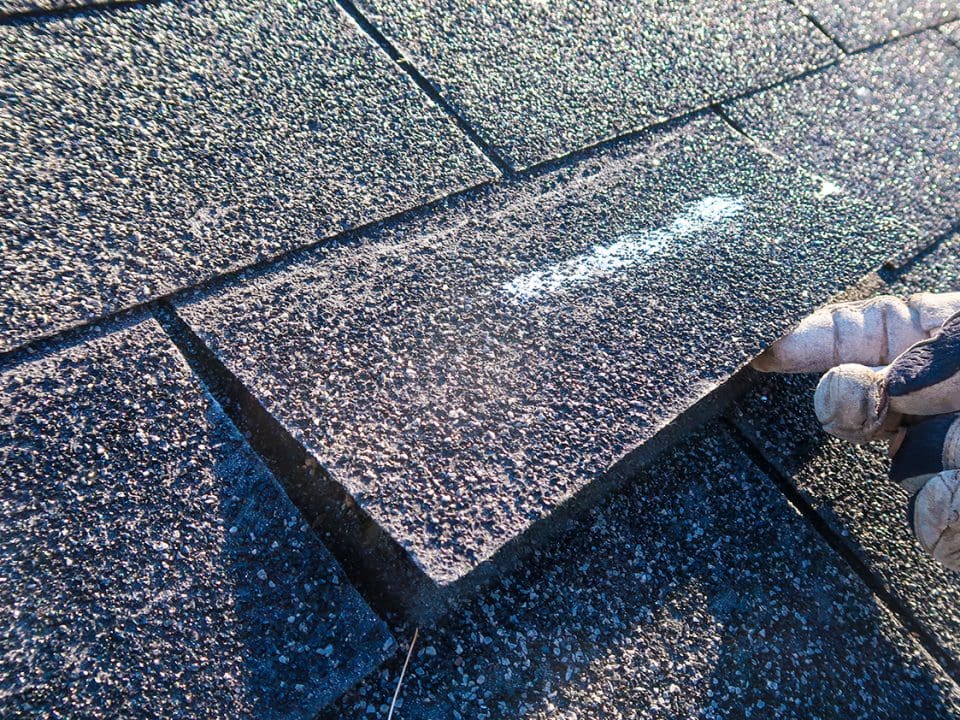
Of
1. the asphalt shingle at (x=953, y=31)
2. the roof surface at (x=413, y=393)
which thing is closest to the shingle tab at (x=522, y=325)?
the roof surface at (x=413, y=393)

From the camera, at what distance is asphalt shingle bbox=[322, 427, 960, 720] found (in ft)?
3.85

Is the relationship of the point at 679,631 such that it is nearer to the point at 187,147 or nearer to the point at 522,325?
the point at 522,325

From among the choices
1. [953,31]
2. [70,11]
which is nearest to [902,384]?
[70,11]

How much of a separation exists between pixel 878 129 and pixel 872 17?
0.75m

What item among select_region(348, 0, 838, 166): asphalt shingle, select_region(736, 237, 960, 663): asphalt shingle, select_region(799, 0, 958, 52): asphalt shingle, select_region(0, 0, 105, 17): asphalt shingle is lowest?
select_region(736, 237, 960, 663): asphalt shingle

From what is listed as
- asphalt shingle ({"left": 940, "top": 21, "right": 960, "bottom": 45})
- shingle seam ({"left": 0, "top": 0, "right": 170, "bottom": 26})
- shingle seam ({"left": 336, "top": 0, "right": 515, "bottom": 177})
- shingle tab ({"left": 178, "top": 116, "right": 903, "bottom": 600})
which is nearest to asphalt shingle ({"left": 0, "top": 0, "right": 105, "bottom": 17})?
shingle seam ({"left": 0, "top": 0, "right": 170, "bottom": 26})

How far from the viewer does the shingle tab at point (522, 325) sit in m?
1.24

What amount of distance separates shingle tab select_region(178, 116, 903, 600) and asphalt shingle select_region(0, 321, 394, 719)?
125 mm

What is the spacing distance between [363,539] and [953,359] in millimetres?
1074

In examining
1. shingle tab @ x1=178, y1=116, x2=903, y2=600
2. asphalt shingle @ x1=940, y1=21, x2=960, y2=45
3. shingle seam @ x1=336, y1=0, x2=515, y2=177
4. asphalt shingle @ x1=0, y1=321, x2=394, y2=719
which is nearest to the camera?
asphalt shingle @ x1=0, y1=321, x2=394, y2=719

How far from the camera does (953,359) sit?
1.37 m

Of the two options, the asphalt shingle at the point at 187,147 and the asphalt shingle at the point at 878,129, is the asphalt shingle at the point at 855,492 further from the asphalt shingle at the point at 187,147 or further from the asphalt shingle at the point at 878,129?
the asphalt shingle at the point at 187,147

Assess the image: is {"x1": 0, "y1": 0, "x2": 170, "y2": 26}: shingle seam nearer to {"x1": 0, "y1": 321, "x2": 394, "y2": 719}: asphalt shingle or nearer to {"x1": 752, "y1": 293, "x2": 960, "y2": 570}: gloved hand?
{"x1": 0, "y1": 321, "x2": 394, "y2": 719}: asphalt shingle

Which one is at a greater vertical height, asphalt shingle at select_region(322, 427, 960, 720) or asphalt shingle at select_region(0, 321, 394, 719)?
asphalt shingle at select_region(0, 321, 394, 719)
